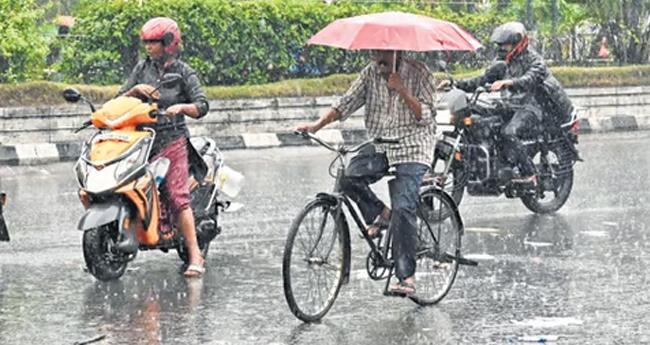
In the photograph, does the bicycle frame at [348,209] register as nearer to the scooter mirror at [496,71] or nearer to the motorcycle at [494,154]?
the motorcycle at [494,154]

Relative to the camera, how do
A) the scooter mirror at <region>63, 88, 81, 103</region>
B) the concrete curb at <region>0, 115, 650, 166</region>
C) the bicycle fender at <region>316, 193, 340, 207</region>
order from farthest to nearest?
the concrete curb at <region>0, 115, 650, 166</region> < the scooter mirror at <region>63, 88, 81, 103</region> < the bicycle fender at <region>316, 193, 340, 207</region>

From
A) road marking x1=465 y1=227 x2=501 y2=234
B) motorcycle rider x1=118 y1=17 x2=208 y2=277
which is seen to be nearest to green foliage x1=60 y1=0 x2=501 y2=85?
road marking x1=465 y1=227 x2=501 y2=234

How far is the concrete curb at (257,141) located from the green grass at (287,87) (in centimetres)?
59

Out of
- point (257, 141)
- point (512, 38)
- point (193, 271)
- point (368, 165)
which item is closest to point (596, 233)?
point (512, 38)

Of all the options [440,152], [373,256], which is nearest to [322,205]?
[373,256]

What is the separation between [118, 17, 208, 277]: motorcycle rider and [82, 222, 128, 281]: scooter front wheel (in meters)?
0.56

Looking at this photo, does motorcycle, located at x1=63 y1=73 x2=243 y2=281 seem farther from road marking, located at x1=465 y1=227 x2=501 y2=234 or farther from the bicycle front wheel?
road marking, located at x1=465 y1=227 x2=501 y2=234

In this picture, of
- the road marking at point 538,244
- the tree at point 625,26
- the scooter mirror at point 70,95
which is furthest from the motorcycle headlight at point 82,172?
the tree at point 625,26

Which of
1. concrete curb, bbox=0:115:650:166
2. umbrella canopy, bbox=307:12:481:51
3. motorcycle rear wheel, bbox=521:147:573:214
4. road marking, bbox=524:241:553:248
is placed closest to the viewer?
umbrella canopy, bbox=307:12:481:51

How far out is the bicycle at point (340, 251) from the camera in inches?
359

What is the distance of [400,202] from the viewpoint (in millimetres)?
9562

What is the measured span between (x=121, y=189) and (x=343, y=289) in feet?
4.94

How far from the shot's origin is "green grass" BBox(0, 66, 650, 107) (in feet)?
65.9

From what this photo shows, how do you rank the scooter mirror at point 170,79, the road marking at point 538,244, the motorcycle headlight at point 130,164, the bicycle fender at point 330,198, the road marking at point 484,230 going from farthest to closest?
the road marking at point 484,230 < the road marking at point 538,244 < the scooter mirror at point 170,79 < the motorcycle headlight at point 130,164 < the bicycle fender at point 330,198
